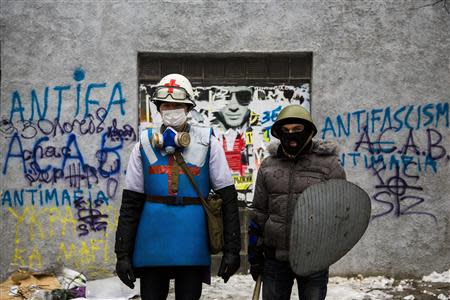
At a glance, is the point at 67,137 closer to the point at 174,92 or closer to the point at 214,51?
the point at 214,51

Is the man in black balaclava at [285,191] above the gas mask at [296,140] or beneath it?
beneath

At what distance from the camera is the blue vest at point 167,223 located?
3.59m

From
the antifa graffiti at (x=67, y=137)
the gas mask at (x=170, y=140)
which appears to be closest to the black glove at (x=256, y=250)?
the gas mask at (x=170, y=140)

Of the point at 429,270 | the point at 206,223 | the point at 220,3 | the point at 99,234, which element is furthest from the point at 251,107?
the point at 206,223

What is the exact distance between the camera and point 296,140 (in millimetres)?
3752

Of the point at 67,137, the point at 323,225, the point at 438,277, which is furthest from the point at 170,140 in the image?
the point at 438,277

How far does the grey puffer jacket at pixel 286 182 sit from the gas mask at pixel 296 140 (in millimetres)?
53

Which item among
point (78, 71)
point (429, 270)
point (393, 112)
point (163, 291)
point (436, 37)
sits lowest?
point (429, 270)

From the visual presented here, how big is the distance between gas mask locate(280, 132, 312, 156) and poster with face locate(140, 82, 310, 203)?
323 centimetres

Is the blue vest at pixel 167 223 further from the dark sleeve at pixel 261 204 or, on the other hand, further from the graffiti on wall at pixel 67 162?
the graffiti on wall at pixel 67 162

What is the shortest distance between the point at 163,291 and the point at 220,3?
159 inches

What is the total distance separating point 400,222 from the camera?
269 inches

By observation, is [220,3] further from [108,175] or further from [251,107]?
[108,175]

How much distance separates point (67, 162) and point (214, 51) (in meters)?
2.12
